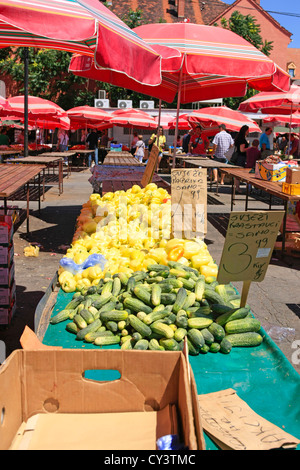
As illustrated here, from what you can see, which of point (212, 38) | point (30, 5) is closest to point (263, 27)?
point (212, 38)

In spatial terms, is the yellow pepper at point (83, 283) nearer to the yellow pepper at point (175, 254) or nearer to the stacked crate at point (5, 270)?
the yellow pepper at point (175, 254)

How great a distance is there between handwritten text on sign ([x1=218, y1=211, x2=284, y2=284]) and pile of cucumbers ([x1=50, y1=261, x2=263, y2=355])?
232 mm

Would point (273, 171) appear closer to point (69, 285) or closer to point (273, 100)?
point (273, 100)

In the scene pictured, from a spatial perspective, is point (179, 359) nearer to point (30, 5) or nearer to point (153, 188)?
point (30, 5)

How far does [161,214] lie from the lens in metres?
4.83

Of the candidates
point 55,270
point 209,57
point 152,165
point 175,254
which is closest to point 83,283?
point 175,254

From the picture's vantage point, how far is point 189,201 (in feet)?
15.3

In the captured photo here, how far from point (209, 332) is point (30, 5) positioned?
2.71 m

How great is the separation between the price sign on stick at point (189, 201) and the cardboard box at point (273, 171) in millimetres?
3241

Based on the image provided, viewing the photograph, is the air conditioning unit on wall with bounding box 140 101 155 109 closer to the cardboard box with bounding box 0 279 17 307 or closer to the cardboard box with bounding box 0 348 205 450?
the cardboard box with bounding box 0 279 17 307

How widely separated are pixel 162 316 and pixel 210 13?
181 feet

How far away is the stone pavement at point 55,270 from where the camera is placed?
447cm
